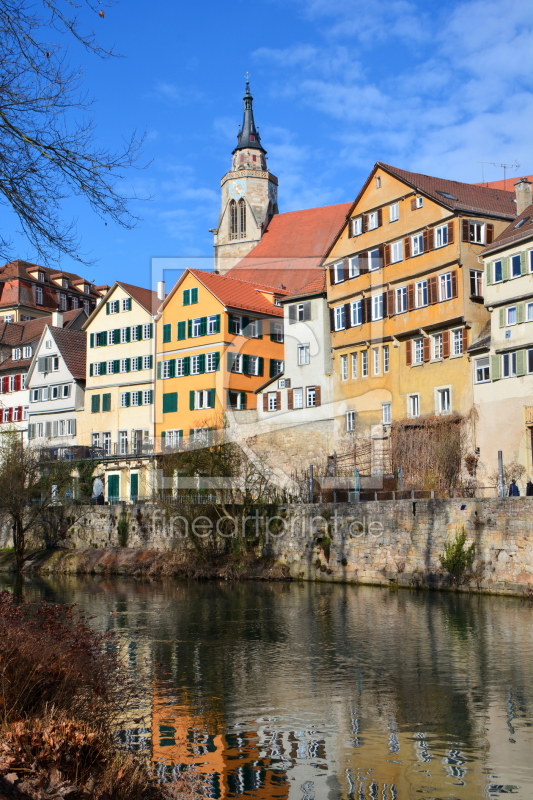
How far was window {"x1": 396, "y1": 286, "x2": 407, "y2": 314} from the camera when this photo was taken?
1510 inches

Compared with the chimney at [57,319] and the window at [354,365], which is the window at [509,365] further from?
the chimney at [57,319]

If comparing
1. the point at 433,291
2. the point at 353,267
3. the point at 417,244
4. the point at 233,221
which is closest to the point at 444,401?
the point at 433,291

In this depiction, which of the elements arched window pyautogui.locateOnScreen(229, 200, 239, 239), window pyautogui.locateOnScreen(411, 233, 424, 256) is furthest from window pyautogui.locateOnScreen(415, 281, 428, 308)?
arched window pyautogui.locateOnScreen(229, 200, 239, 239)

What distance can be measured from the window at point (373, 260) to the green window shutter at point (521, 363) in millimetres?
9819

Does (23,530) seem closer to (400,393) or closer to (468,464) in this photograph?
(400,393)

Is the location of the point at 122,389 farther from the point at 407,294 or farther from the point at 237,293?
the point at 407,294

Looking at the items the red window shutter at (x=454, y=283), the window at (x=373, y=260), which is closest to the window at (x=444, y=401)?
the red window shutter at (x=454, y=283)

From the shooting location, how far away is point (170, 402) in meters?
48.8

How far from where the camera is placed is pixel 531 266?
3269 cm

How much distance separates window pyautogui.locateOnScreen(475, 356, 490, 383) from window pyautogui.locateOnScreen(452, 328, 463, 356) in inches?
41.6

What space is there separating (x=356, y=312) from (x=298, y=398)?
5322 millimetres

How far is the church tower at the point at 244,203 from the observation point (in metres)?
Result: 83.1

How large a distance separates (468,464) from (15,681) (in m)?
27.7

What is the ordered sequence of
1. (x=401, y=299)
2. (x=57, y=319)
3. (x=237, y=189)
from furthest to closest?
(x=237, y=189), (x=57, y=319), (x=401, y=299)
